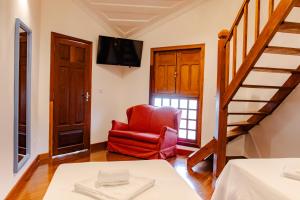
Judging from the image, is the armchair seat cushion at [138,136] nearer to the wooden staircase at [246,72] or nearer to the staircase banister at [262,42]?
the wooden staircase at [246,72]

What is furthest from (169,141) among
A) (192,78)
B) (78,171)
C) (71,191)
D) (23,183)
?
(71,191)

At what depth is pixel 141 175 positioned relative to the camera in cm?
149

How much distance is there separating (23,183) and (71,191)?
2257mm

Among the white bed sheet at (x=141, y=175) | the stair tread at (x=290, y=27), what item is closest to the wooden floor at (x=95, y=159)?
the white bed sheet at (x=141, y=175)

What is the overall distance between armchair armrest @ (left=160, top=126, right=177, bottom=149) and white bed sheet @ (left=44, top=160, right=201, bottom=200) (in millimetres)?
2397

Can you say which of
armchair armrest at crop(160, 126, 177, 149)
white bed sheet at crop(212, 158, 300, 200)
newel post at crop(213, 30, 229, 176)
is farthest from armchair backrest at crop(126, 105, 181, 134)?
white bed sheet at crop(212, 158, 300, 200)

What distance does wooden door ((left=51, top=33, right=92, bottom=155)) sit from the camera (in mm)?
4234

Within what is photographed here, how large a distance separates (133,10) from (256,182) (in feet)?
13.0

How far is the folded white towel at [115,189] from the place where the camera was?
3.74ft

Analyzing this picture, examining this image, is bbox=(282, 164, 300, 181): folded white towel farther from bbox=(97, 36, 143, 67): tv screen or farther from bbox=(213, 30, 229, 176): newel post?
bbox=(97, 36, 143, 67): tv screen

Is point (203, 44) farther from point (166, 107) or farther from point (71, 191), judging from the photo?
point (71, 191)

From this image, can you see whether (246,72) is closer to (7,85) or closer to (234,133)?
(234,133)

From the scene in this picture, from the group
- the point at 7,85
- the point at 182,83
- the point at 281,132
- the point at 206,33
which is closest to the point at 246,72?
the point at 281,132

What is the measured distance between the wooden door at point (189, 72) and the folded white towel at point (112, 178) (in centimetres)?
353
